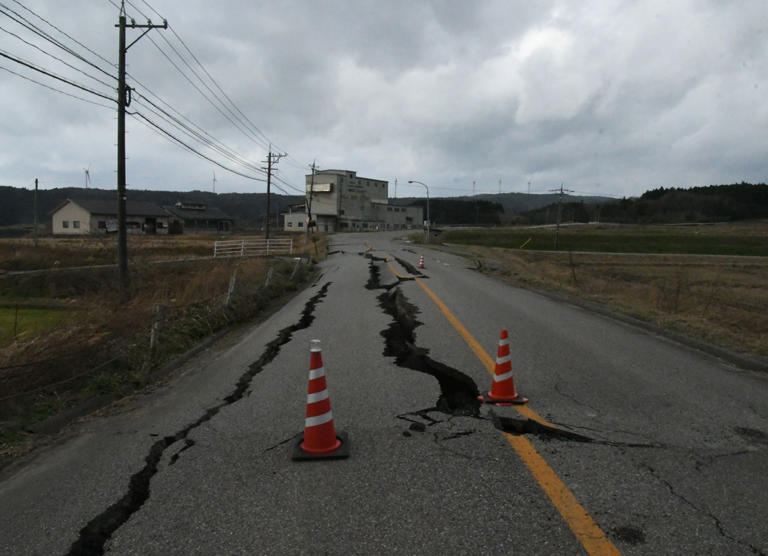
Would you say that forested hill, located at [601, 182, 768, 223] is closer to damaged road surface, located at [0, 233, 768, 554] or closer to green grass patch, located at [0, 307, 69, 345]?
green grass patch, located at [0, 307, 69, 345]

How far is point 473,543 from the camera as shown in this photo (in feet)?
9.43

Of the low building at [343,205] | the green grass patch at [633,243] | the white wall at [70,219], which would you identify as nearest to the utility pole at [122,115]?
the green grass patch at [633,243]

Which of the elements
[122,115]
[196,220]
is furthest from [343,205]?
[122,115]

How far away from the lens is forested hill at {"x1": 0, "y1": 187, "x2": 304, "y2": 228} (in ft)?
432

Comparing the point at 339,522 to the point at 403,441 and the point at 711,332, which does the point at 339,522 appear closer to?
the point at 403,441

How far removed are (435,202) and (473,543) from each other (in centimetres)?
17837

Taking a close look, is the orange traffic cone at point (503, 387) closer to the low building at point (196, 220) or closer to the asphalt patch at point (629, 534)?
the asphalt patch at point (629, 534)

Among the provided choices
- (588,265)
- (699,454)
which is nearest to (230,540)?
(699,454)

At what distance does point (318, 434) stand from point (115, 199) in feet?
407

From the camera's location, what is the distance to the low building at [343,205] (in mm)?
99375

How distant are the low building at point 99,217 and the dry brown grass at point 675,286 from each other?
5632cm

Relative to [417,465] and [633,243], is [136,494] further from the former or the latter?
[633,243]

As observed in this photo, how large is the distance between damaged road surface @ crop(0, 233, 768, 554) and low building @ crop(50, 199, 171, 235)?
7290cm

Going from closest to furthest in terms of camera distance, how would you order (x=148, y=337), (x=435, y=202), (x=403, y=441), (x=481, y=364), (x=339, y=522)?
(x=339, y=522)
(x=403, y=441)
(x=481, y=364)
(x=148, y=337)
(x=435, y=202)
